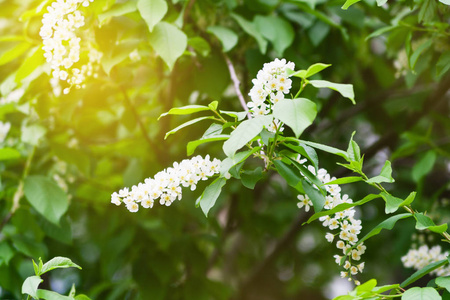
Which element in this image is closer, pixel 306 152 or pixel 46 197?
pixel 306 152

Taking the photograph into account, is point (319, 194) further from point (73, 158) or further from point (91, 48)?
point (73, 158)

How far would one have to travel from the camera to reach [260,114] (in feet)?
3.55

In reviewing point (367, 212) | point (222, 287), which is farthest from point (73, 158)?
point (367, 212)

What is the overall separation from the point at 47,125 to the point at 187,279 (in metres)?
0.94

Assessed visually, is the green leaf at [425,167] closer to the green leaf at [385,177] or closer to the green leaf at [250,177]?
the green leaf at [385,177]

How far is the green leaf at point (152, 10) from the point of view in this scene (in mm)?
1381

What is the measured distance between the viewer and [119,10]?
145 centimetres

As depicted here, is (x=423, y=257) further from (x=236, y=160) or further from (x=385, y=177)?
(x=236, y=160)

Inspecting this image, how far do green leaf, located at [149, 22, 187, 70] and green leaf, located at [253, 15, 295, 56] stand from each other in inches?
15.5

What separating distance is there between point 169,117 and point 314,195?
113cm

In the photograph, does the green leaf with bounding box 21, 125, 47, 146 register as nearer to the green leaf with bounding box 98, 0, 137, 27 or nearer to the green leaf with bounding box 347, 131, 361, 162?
the green leaf with bounding box 98, 0, 137, 27

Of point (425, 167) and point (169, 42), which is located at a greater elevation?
point (169, 42)

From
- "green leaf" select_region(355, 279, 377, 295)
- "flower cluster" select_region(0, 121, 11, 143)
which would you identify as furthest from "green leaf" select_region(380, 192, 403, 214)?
"flower cluster" select_region(0, 121, 11, 143)

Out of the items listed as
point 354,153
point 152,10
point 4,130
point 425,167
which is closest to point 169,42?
point 152,10
